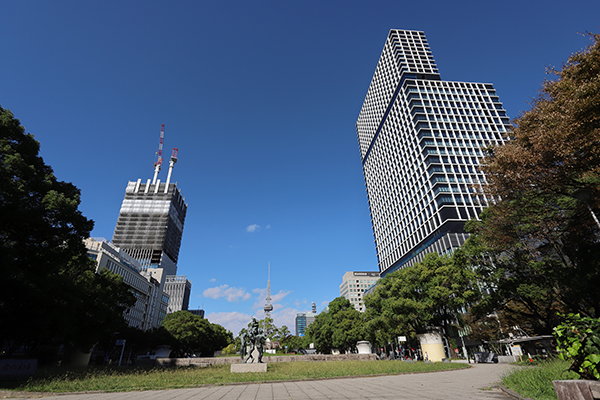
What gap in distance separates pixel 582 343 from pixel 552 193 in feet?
51.8

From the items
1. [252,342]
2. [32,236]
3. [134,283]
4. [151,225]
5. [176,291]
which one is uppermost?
[151,225]

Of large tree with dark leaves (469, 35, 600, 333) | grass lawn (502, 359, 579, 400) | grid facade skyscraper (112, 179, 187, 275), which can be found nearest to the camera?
grass lawn (502, 359, 579, 400)

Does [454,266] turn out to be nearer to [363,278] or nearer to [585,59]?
[585,59]

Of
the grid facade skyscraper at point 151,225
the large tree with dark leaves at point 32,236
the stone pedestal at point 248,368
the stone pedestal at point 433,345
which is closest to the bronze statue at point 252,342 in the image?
the stone pedestal at point 248,368

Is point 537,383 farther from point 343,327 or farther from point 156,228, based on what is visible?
point 156,228

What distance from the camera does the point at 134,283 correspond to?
267 ft

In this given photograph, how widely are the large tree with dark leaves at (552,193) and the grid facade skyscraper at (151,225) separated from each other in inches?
5607

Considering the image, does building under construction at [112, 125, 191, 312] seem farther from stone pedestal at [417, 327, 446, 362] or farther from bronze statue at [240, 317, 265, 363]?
stone pedestal at [417, 327, 446, 362]

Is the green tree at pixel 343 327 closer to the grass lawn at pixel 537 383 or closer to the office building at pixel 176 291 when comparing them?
the grass lawn at pixel 537 383

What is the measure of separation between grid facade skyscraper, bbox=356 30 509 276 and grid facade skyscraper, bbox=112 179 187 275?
103461mm

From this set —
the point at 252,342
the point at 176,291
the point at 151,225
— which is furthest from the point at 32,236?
the point at 176,291

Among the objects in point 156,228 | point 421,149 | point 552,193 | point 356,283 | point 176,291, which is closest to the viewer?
point 552,193

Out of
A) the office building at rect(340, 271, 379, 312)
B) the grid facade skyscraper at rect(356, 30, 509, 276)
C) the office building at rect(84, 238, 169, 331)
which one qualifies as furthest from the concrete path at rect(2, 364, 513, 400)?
the office building at rect(340, 271, 379, 312)

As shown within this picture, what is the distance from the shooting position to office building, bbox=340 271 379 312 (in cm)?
15662
